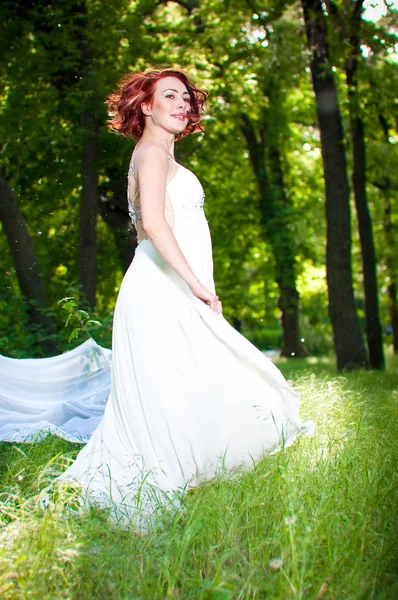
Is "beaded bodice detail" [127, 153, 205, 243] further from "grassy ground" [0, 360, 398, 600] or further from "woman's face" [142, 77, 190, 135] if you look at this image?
"grassy ground" [0, 360, 398, 600]

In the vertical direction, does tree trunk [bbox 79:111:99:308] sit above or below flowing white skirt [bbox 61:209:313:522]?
above

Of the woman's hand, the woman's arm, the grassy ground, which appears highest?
the woman's arm

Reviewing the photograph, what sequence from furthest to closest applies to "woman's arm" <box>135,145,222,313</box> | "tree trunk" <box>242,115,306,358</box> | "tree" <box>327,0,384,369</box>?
1. "tree trunk" <box>242,115,306,358</box>
2. "tree" <box>327,0,384,369</box>
3. "woman's arm" <box>135,145,222,313</box>

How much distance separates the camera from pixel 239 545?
3.02 metres

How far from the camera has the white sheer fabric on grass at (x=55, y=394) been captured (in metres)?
5.52

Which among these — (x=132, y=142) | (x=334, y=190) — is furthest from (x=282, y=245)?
(x=334, y=190)

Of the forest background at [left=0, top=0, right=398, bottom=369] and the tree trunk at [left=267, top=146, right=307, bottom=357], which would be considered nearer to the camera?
the forest background at [left=0, top=0, right=398, bottom=369]

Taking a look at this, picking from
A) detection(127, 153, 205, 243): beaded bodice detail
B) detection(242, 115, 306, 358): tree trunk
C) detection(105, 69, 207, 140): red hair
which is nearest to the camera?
detection(127, 153, 205, 243): beaded bodice detail

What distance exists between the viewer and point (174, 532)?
10.1 feet

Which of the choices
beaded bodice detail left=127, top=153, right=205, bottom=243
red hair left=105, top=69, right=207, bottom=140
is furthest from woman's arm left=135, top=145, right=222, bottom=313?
red hair left=105, top=69, right=207, bottom=140

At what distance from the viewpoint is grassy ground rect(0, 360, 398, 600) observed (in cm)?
261

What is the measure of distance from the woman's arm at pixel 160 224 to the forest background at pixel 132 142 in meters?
5.10

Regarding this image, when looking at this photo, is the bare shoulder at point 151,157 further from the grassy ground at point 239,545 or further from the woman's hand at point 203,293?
the grassy ground at point 239,545

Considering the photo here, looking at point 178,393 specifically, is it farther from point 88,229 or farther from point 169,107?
point 88,229
